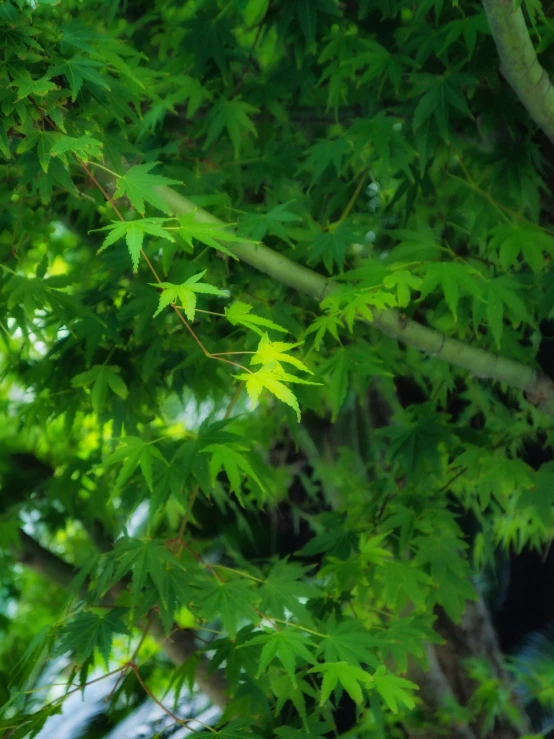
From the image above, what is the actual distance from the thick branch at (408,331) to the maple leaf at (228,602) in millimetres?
445

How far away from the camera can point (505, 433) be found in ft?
5.06

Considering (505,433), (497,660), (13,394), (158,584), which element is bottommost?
(497,660)

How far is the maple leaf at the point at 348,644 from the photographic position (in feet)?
3.73

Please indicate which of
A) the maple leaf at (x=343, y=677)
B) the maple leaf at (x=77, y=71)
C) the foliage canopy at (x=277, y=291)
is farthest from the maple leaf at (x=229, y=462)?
the maple leaf at (x=77, y=71)

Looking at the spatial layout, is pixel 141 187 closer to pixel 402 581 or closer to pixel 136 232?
pixel 136 232

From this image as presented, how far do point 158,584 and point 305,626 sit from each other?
223mm

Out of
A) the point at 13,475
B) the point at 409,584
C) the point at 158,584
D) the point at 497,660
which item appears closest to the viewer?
the point at 158,584

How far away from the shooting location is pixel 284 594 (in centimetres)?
→ 122

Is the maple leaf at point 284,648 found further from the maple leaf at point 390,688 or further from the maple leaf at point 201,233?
the maple leaf at point 201,233

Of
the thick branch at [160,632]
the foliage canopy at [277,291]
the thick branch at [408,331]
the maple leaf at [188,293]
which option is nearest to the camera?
the maple leaf at [188,293]

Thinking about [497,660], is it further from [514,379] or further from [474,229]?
[474,229]

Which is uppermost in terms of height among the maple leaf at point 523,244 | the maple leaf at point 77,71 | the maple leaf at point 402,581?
the maple leaf at point 77,71

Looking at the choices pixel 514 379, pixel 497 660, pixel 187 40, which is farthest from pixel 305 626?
pixel 497 660

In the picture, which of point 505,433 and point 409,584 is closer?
point 409,584
